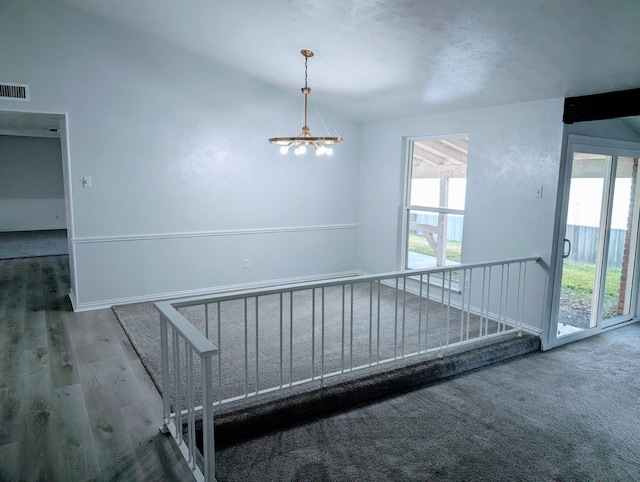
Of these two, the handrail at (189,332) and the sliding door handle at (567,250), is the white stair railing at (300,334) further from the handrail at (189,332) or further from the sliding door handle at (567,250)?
the sliding door handle at (567,250)

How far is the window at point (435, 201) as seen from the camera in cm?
507

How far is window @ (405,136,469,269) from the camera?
5074 millimetres

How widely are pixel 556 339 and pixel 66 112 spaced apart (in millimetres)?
5353

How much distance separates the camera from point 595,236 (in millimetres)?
4457

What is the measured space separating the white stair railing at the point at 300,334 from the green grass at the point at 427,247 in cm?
24

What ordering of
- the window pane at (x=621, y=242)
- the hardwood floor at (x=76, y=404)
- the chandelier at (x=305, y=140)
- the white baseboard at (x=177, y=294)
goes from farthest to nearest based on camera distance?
the white baseboard at (x=177, y=294), the window pane at (x=621, y=242), the chandelier at (x=305, y=140), the hardwood floor at (x=76, y=404)

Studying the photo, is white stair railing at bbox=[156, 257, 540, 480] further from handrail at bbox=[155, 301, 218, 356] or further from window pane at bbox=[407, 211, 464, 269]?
window pane at bbox=[407, 211, 464, 269]

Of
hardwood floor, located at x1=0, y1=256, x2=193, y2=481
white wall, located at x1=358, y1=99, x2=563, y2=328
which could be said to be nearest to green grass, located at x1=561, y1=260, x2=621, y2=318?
white wall, located at x1=358, y1=99, x2=563, y2=328

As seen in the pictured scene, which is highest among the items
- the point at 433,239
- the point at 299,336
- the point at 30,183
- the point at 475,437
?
the point at 30,183

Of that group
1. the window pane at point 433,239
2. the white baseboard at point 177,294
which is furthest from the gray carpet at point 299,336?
the window pane at point 433,239

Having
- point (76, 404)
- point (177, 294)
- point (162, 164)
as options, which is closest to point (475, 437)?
point (76, 404)

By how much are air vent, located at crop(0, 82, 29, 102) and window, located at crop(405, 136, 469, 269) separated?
14.0ft

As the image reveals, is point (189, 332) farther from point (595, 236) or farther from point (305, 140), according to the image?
point (595, 236)

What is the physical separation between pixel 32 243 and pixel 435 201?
8.05m
